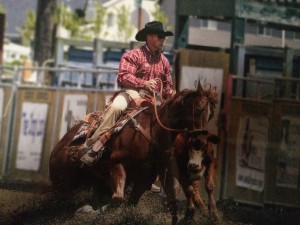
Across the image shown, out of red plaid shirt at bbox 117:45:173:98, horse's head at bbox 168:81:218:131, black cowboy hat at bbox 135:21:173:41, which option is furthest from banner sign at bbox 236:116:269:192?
horse's head at bbox 168:81:218:131

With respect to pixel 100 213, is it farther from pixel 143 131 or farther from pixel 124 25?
pixel 124 25

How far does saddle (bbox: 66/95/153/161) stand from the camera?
8.34 meters

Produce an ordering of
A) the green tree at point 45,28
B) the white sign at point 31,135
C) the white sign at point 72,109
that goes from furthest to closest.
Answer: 1. the green tree at point 45,28
2. the white sign at point 31,135
3. the white sign at point 72,109

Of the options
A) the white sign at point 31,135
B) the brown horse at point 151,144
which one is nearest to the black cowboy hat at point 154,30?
the brown horse at point 151,144

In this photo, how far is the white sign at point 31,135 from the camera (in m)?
14.9

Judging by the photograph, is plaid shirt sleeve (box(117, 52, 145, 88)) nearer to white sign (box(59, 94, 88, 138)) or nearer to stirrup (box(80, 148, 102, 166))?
stirrup (box(80, 148, 102, 166))

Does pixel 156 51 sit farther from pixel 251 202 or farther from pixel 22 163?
pixel 22 163

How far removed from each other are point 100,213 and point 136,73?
5.02 ft

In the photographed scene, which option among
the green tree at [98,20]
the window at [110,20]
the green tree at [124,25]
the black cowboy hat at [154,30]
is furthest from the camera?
the window at [110,20]

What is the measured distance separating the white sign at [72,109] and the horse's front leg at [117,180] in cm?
571

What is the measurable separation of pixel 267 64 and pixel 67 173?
6.87 metres

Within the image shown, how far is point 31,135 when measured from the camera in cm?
1505

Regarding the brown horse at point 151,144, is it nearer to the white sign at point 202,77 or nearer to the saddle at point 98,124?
the saddle at point 98,124

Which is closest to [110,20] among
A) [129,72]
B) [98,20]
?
[98,20]
